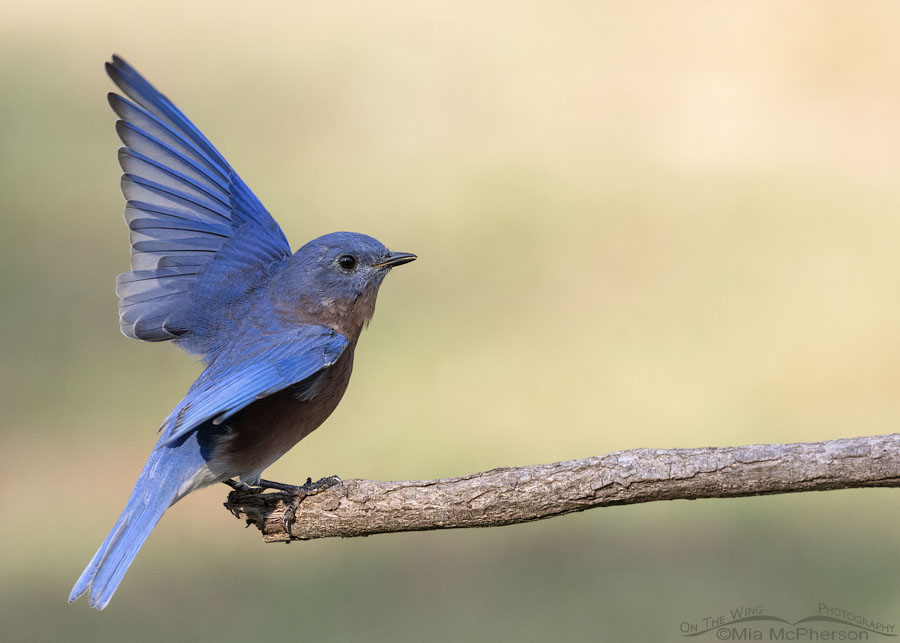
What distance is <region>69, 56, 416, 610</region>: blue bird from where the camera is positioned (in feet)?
13.9

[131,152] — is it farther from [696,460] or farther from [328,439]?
[328,439]

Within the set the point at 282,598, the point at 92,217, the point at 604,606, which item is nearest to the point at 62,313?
the point at 92,217

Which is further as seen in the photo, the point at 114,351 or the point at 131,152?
the point at 114,351

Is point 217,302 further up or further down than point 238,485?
further up

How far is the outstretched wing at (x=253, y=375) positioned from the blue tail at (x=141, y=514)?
0.29 ft

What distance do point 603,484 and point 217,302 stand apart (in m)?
1.87

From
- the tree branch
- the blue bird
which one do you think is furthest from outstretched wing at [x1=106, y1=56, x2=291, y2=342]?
the tree branch

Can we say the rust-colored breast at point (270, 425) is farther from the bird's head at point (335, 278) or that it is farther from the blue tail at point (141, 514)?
the bird's head at point (335, 278)

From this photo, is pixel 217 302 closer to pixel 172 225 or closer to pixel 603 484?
pixel 172 225

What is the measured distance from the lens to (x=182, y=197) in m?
4.83

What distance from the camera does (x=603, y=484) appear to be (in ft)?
12.4

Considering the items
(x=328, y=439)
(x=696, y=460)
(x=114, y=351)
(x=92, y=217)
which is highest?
(x=92, y=217)

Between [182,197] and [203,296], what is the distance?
46 cm

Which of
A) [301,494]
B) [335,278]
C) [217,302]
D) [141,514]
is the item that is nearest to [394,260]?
[335,278]
